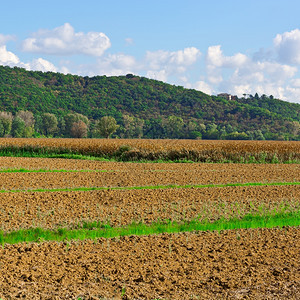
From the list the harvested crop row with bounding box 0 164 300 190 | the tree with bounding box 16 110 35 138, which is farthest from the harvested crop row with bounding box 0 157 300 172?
the tree with bounding box 16 110 35 138

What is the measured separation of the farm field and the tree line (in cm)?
7435

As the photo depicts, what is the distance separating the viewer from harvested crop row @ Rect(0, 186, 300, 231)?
40.5 ft

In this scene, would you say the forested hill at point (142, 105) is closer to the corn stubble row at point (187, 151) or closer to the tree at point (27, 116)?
the tree at point (27, 116)

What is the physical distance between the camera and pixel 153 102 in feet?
419

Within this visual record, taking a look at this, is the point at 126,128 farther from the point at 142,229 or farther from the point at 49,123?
the point at 142,229

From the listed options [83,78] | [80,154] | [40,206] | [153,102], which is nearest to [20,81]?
[83,78]

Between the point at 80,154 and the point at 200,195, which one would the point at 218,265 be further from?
the point at 80,154

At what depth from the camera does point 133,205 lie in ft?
47.2

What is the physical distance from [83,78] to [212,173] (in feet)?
390

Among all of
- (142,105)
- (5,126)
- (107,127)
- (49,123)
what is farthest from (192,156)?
(142,105)

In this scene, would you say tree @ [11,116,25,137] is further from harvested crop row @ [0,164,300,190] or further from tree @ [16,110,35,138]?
harvested crop row @ [0,164,300,190]

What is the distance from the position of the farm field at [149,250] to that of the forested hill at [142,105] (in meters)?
79.1

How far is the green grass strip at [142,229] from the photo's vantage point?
10.7m

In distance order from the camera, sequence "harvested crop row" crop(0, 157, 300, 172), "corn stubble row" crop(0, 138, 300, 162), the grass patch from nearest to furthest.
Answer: "harvested crop row" crop(0, 157, 300, 172) → the grass patch → "corn stubble row" crop(0, 138, 300, 162)
